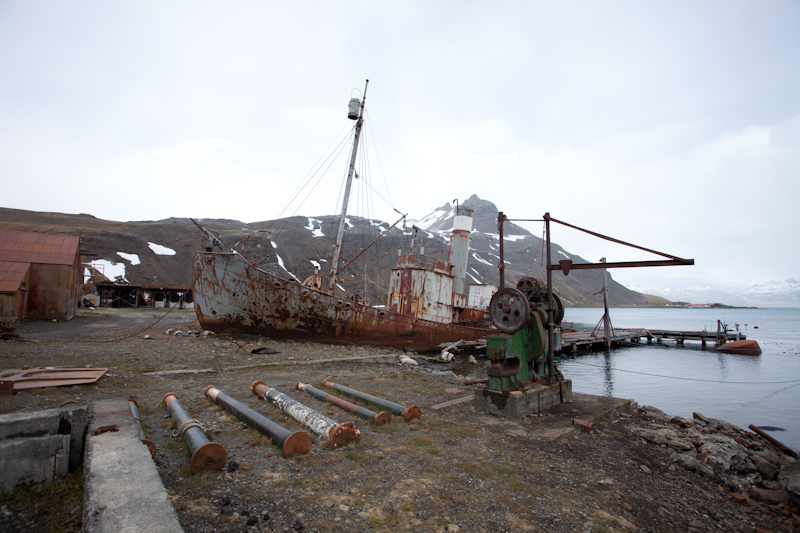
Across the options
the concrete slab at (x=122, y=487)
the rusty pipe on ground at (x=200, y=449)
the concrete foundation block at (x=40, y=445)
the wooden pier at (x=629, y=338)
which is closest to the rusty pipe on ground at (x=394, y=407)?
the rusty pipe on ground at (x=200, y=449)

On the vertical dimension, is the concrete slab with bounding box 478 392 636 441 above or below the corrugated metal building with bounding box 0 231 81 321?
below

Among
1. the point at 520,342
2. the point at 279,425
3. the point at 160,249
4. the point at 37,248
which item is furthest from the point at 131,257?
the point at 520,342

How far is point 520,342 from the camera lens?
25.3ft

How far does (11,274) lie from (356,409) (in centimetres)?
2162

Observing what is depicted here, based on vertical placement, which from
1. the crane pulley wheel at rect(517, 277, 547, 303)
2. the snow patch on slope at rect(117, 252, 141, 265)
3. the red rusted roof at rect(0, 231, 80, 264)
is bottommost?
the crane pulley wheel at rect(517, 277, 547, 303)

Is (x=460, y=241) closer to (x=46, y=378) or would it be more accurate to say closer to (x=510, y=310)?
(x=510, y=310)

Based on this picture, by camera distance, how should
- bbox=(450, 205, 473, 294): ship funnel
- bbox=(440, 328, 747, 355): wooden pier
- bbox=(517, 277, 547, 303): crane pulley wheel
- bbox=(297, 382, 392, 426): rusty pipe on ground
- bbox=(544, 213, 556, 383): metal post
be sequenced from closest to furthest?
1. bbox=(297, 382, 392, 426): rusty pipe on ground
2. bbox=(544, 213, 556, 383): metal post
3. bbox=(517, 277, 547, 303): crane pulley wheel
4. bbox=(440, 328, 747, 355): wooden pier
5. bbox=(450, 205, 473, 294): ship funnel

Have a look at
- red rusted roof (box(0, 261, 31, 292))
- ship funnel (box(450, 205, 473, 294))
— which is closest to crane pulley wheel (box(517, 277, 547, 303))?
ship funnel (box(450, 205, 473, 294))

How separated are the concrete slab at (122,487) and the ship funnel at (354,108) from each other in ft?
65.1

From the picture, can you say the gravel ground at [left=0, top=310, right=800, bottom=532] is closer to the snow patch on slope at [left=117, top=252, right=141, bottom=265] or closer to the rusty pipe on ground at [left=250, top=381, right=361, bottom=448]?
the rusty pipe on ground at [left=250, top=381, right=361, bottom=448]

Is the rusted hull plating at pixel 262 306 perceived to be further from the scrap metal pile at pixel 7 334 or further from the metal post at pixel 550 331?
the metal post at pixel 550 331

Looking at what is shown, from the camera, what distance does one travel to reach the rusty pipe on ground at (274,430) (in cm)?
472

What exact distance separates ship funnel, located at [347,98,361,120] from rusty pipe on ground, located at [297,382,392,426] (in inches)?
678

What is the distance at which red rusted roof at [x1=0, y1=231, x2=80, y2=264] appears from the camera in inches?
791
